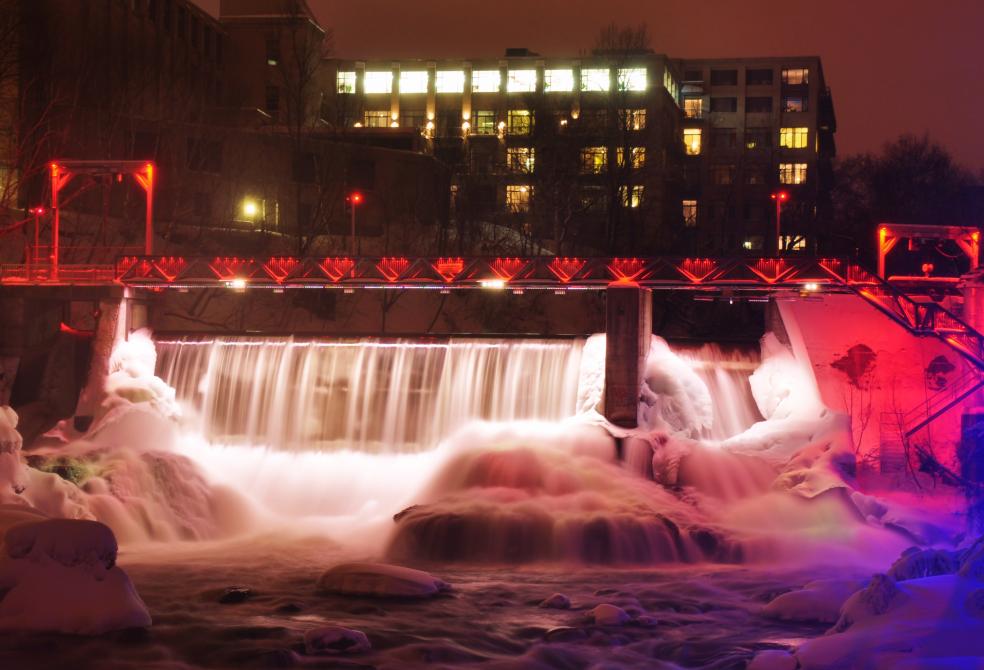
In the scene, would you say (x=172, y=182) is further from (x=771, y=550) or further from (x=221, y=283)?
(x=771, y=550)

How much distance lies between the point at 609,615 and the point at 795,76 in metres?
82.6

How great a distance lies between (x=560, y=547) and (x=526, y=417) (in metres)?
8.61

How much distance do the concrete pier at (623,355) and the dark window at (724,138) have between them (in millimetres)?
65321

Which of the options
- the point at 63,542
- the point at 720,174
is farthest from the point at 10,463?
the point at 720,174

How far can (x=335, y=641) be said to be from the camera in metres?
16.5

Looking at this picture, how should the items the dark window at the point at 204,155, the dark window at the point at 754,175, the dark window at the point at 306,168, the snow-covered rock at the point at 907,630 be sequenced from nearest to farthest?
the snow-covered rock at the point at 907,630
the dark window at the point at 204,155
the dark window at the point at 306,168
the dark window at the point at 754,175

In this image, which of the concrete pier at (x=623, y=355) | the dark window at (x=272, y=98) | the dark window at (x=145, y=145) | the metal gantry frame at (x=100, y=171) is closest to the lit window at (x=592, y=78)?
the dark window at (x=272, y=98)

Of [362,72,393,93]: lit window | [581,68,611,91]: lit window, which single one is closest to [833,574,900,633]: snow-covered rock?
[581,68,611,91]: lit window

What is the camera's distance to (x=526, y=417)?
1296 inches

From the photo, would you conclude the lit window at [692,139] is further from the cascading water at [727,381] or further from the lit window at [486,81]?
the cascading water at [727,381]

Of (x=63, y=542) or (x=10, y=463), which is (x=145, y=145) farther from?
(x=63, y=542)

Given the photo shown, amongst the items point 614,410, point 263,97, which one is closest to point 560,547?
point 614,410

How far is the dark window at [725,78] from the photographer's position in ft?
309

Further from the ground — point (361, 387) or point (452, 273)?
point (452, 273)
